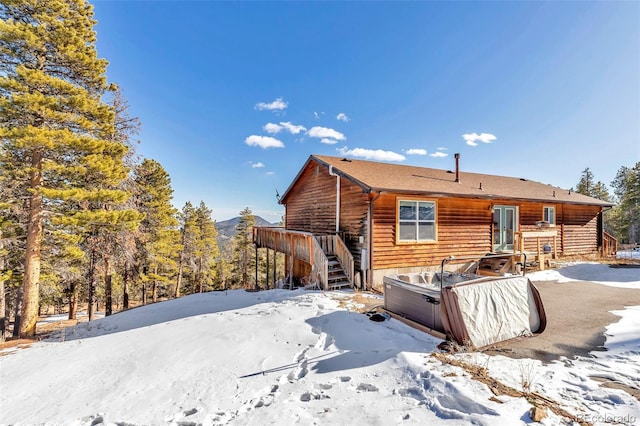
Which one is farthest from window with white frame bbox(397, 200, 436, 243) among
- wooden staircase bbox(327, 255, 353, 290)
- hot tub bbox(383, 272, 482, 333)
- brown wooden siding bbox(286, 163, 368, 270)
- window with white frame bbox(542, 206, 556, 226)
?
window with white frame bbox(542, 206, 556, 226)

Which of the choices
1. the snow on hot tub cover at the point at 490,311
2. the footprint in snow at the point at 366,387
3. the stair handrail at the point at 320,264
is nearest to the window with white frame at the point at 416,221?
the stair handrail at the point at 320,264

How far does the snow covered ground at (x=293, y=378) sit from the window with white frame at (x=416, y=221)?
15.8ft

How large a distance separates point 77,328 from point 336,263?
864 cm

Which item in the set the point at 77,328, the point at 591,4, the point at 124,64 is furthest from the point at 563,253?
the point at 124,64

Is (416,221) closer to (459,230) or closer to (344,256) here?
(459,230)

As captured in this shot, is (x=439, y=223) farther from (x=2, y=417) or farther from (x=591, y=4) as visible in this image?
(x=2, y=417)

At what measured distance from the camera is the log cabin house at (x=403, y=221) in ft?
31.0

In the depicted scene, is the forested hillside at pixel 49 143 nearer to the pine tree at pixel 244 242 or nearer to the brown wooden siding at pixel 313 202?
the brown wooden siding at pixel 313 202

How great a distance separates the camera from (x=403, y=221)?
32.5ft

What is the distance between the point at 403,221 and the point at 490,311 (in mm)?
5526

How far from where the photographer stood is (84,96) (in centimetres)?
890

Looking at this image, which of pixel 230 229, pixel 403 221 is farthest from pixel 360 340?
pixel 230 229

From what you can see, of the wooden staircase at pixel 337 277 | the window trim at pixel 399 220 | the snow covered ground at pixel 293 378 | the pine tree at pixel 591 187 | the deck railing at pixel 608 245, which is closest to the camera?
the snow covered ground at pixel 293 378

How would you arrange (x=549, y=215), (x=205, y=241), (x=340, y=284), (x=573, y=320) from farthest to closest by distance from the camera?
1. (x=205, y=241)
2. (x=549, y=215)
3. (x=340, y=284)
4. (x=573, y=320)
